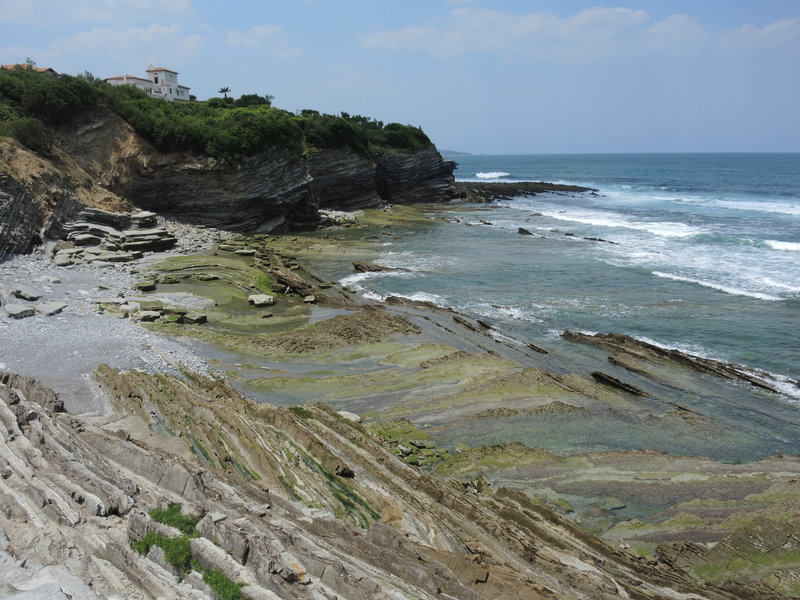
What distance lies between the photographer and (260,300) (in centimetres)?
2395

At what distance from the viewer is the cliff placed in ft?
89.4

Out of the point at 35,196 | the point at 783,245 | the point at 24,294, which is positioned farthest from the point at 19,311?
the point at 783,245

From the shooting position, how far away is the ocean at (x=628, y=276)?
22.1 metres

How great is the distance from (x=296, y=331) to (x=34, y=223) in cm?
1751

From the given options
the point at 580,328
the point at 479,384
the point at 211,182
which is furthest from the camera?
the point at 211,182

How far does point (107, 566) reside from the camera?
21.0 feet

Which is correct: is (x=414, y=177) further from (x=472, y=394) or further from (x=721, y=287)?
(x=472, y=394)

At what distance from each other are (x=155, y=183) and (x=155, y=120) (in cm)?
528

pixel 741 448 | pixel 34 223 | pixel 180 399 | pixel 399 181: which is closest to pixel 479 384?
pixel 741 448

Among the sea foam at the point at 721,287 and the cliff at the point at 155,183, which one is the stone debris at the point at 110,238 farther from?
the sea foam at the point at 721,287

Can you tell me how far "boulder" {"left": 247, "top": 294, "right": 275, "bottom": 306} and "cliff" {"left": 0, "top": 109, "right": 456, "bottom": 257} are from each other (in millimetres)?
12077

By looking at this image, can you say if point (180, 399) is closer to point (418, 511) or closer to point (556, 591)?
point (418, 511)

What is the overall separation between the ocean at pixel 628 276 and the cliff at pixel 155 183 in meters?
11.4

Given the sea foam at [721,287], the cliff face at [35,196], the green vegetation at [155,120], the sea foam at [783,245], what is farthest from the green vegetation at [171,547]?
the sea foam at [783,245]
